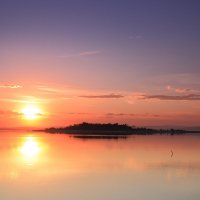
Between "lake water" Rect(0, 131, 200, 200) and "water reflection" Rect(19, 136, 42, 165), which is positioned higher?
"water reflection" Rect(19, 136, 42, 165)

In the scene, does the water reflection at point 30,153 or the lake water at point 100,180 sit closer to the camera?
the lake water at point 100,180

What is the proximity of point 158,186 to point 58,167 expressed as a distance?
823 cm

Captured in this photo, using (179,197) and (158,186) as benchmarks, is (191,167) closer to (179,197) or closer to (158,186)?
(158,186)

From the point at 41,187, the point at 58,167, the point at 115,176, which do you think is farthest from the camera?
the point at 58,167

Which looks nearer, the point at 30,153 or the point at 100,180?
the point at 100,180

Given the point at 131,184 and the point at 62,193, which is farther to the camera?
the point at 131,184

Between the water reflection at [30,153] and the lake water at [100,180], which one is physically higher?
the water reflection at [30,153]

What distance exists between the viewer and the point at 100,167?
26.2 meters

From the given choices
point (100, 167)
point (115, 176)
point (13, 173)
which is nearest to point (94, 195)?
point (115, 176)

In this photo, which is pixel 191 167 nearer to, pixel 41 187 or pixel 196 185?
pixel 196 185

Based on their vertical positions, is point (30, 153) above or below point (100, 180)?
above

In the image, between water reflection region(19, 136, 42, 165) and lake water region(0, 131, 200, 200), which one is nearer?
lake water region(0, 131, 200, 200)

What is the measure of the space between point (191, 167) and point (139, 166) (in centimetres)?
339

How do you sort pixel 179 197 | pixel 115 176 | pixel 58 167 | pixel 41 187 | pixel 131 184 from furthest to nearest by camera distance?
pixel 58 167
pixel 115 176
pixel 131 184
pixel 41 187
pixel 179 197
